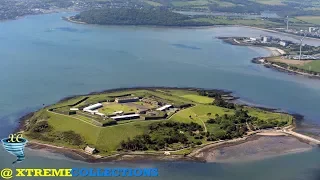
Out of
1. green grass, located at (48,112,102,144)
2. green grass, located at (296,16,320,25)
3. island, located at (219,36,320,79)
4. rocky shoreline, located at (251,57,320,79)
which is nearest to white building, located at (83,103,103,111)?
→ green grass, located at (48,112,102,144)

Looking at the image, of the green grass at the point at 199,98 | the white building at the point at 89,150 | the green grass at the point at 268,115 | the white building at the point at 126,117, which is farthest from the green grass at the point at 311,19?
the white building at the point at 89,150

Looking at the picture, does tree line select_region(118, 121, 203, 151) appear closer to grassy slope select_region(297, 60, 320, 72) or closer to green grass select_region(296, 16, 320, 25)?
grassy slope select_region(297, 60, 320, 72)

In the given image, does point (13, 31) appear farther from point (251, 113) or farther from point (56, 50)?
point (251, 113)

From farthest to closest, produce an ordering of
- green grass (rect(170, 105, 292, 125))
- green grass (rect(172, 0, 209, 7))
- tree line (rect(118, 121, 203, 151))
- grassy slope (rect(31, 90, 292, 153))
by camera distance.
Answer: green grass (rect(172, 0, 209, 7)), green grass (rect(170, 105, 292, 125)), grassy slope (rect(31, 90, 292, 153)), tree line (rect(118, 121, 203, 151))

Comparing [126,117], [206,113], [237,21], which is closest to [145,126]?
[126,117]

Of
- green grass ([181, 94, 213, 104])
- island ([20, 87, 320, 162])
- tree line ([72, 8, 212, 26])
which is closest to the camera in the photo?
island ([20, 87, 320, 162])

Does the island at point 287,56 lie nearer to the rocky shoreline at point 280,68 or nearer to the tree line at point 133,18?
the rocky shoreline at point 280,68

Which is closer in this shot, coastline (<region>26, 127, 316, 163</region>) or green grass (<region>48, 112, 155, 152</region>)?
coastline (<region>26, 127, 316, 163</region>)
